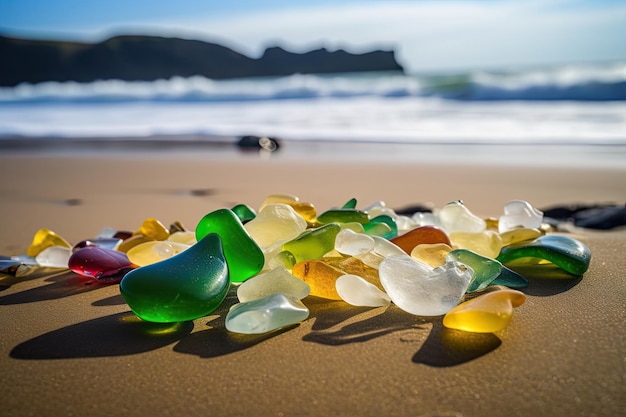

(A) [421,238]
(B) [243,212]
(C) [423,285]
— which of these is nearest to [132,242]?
(B) [243,212]

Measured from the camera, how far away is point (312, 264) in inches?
46.3

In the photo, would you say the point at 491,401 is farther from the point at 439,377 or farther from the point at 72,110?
the point at 72,110

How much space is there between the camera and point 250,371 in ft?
2.80

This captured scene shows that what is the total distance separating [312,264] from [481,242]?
50 centimetres

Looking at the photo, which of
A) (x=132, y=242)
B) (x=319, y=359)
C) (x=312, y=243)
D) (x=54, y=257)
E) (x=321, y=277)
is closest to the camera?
(x=319, y=359)

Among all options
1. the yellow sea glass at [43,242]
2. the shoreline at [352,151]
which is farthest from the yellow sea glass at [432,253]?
the shoreline at [352,151]

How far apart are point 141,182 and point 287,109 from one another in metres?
5.97

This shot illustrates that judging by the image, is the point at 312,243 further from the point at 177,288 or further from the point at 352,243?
the point at 177,288

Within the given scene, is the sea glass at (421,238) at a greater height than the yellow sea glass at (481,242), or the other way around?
the sea glass at (421,238)

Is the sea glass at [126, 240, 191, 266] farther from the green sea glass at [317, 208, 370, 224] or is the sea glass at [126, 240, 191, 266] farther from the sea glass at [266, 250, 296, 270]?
the green sea glass at [317, 208, 370, 224]

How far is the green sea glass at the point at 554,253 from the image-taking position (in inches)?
52.2

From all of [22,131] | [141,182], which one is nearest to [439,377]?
[141,182]

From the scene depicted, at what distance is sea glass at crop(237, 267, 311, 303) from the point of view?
1.12 metres

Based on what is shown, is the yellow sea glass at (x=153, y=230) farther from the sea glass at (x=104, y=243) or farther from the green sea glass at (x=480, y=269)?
the green sea glass at (x=480, y=269)
